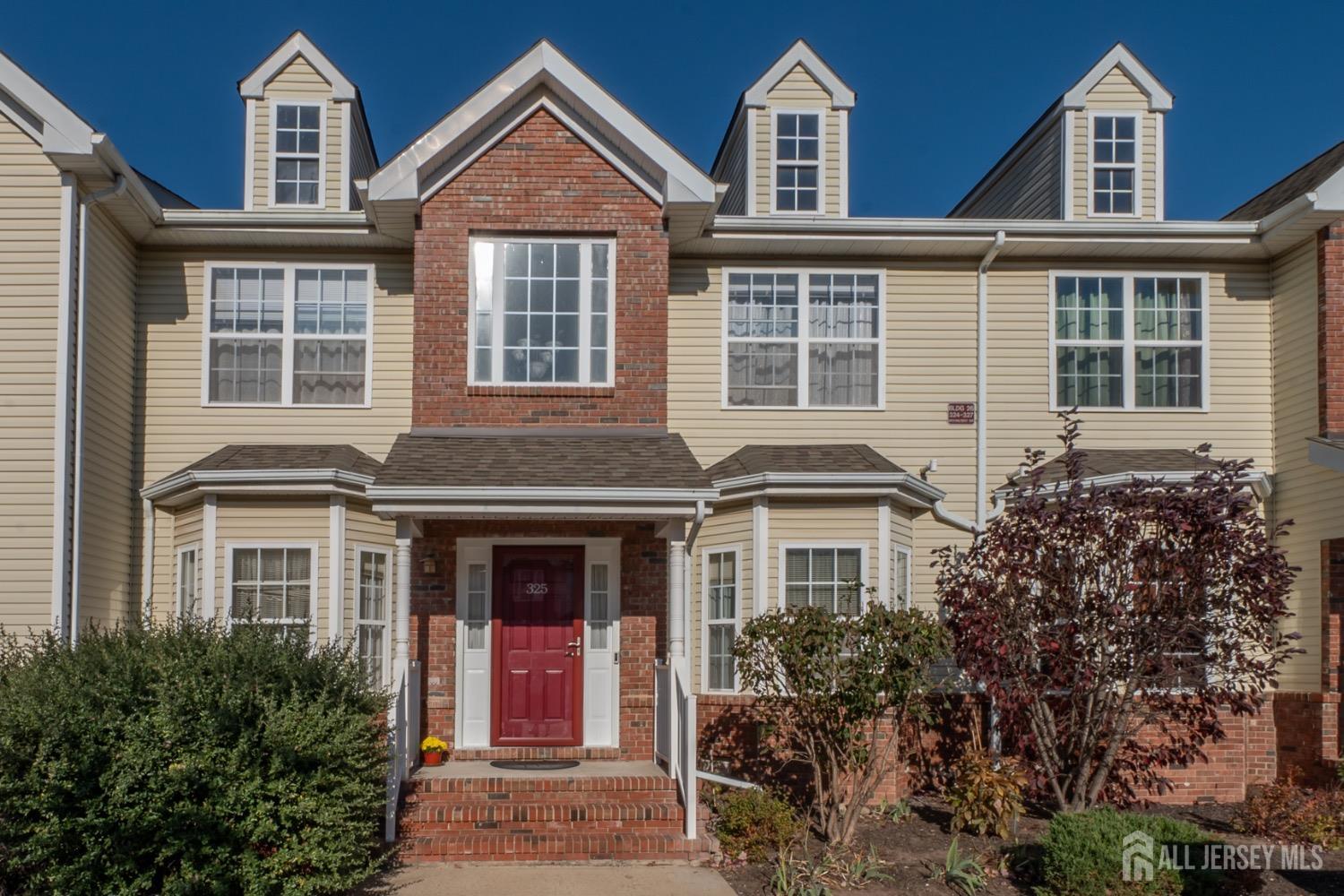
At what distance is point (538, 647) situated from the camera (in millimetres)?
12422

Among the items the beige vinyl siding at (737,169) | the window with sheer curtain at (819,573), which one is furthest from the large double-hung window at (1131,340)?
the beige vinyl siding at (737,169)

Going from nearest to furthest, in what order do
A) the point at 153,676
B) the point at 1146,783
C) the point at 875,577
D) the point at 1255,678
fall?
the point at 153,676 < the point at 1255,678 < the point at 1146,783 < the point at 875,577

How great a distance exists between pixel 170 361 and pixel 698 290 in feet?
18.9

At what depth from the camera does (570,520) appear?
1221 cm

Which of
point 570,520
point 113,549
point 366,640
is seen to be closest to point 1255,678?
point 570,520

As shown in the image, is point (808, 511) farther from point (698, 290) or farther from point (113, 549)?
point (113, 549)

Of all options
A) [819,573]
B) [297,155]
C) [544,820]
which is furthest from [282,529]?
[819,573]

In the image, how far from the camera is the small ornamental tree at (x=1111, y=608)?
10156 millimetres

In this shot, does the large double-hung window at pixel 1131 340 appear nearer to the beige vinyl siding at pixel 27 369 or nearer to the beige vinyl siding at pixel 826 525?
the beige vinyl siding at pixel 826 525

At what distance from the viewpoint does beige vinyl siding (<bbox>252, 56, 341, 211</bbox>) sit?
44.5ft

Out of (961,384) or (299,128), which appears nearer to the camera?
(961,384)

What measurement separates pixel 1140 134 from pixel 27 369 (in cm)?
1229

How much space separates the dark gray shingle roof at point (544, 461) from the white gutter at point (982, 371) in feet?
11.2

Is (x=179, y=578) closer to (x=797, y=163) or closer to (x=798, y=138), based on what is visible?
(x=797, y=163)
